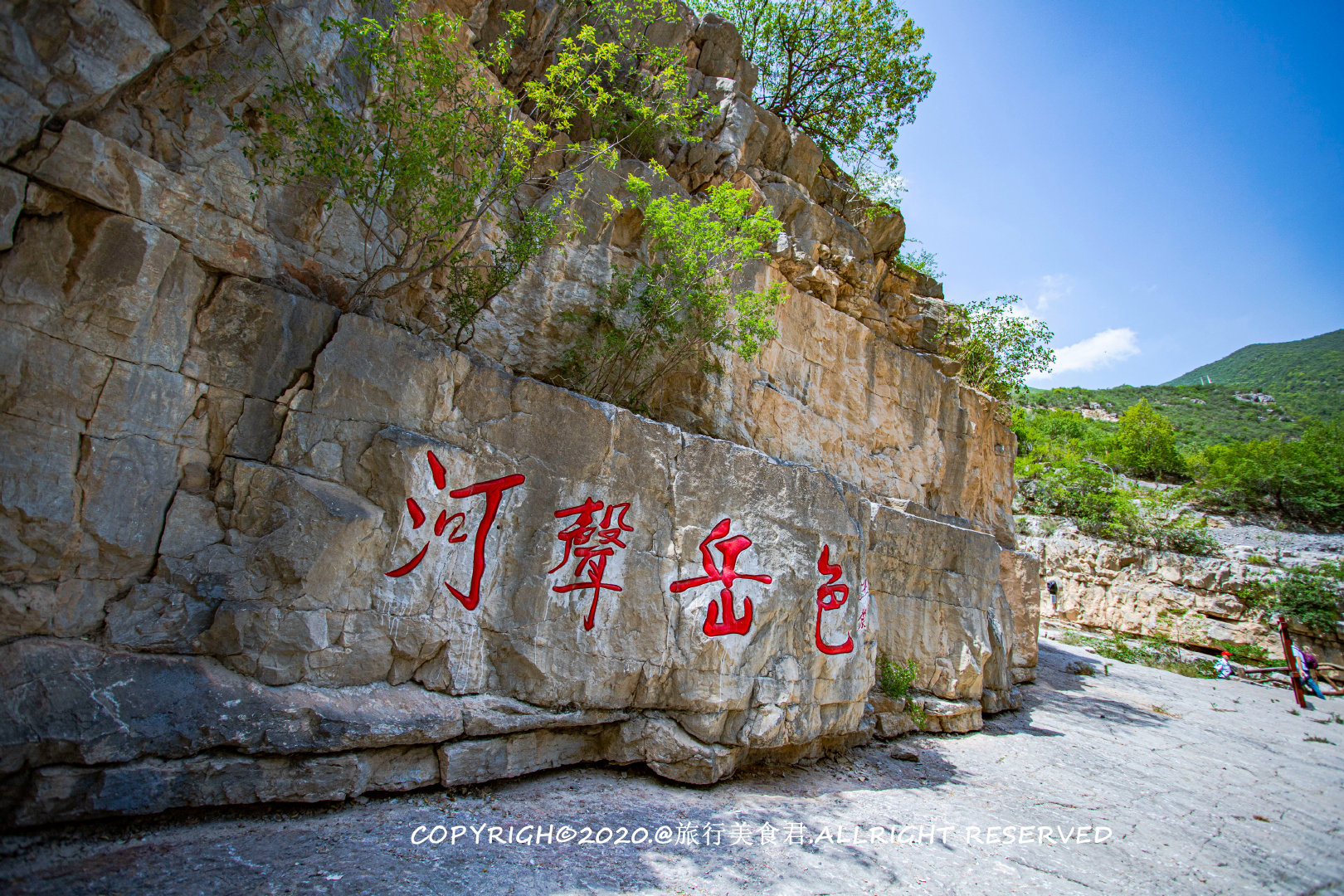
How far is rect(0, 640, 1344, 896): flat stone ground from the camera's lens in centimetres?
365

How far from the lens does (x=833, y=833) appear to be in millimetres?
5484

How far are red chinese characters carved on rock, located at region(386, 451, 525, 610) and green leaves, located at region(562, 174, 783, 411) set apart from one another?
236 centimetres

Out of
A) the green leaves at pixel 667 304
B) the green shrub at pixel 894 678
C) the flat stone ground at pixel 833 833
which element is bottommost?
the flat stone ground at pixel 833 833

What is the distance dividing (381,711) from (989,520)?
12645mm

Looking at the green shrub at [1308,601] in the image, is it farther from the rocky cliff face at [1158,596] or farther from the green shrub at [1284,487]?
the green shrub at [1284,487]

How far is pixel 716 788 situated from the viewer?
20.1 feet

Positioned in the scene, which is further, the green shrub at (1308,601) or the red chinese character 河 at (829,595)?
the green shrub at (1308,601)

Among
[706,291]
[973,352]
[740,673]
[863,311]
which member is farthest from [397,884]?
[973,352]

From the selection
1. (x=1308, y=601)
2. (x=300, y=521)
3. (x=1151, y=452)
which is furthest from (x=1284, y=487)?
(x=300, y=521)

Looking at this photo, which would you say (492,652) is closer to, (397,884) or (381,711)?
(381,711)

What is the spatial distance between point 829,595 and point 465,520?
4.20 meters

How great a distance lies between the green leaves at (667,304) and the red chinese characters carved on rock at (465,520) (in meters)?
2.36

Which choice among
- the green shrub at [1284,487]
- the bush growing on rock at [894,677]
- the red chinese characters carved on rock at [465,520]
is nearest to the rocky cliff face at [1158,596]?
the green shrub at [1284,487]

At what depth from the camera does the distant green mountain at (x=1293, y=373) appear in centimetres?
5434
